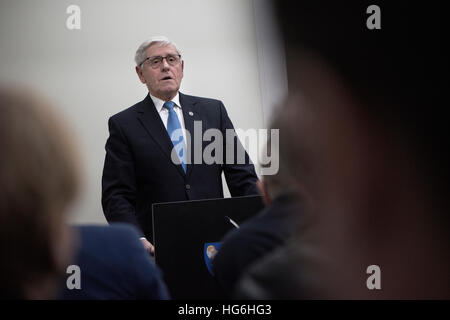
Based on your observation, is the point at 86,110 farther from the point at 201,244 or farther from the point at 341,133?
the point at 341,133

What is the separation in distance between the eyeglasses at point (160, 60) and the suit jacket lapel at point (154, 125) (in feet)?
0.32

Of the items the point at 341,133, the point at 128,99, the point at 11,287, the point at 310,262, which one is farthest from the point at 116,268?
the point at 128,99

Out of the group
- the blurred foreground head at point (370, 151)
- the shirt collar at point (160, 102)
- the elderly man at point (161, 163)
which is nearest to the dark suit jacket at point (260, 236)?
the blurred foreground head at point (370, 151)

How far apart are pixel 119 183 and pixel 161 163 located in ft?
0.40

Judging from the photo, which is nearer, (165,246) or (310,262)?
(310,262)

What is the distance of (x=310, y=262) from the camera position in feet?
1.92

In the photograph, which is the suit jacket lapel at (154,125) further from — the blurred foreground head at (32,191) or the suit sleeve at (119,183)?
the blurred foreground head at (32,191)

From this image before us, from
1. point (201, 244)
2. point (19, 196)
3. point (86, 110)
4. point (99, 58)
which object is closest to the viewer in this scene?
point (19, 196)

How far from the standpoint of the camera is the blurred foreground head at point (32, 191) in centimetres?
54

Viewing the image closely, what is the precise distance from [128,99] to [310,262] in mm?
955

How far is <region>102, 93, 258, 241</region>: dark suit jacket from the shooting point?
3.57 feet

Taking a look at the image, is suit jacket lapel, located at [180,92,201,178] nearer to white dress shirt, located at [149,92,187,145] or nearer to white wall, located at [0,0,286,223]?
white dress shirt, located at [149,92,187,145]

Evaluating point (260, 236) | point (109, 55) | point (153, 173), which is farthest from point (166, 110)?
point (260, 236)

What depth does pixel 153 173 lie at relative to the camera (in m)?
1.10
